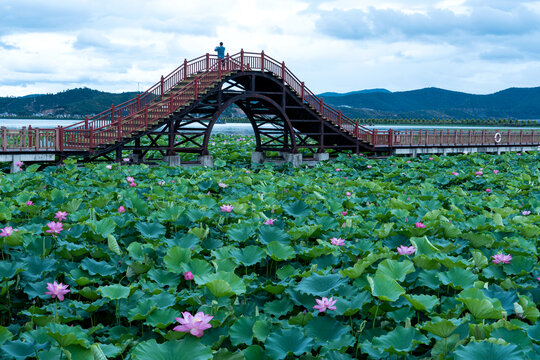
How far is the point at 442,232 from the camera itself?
5.18 m

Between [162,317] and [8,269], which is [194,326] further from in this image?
[8,269]

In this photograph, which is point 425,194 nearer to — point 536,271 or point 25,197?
point 536,271

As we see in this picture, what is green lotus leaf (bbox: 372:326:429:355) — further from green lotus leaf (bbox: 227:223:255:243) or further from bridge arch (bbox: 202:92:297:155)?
bridge arch (bbox: 202:92:297:155)

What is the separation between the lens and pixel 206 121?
20.3 m

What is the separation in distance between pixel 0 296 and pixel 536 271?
4.34 m

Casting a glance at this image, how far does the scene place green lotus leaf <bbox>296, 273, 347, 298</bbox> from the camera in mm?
3249

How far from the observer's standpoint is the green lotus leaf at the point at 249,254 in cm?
396

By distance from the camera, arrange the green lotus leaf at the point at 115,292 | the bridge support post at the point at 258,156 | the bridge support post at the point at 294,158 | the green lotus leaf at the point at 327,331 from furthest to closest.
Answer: the bridge support post at the point at 258,156 → the bridge support post at the point at 294,158 → the green lotus leaf at the point at 115,292 → the green lotus leaf at the point at 327,331

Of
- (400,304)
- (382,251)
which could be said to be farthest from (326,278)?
(382,251)

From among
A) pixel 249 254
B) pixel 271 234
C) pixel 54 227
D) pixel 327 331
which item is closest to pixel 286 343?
pixel 327 331

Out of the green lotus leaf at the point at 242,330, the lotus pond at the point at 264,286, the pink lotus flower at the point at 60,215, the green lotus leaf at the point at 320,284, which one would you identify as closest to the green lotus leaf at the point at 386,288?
the lotus pond at the point at 264,286

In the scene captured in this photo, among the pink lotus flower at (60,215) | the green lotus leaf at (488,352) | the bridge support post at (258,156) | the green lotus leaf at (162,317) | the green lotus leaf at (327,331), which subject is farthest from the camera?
the bridge support post at (258,156)

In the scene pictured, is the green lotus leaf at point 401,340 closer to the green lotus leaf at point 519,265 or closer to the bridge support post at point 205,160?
the green lotus leaf at point 519,265

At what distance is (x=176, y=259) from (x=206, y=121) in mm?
16925
